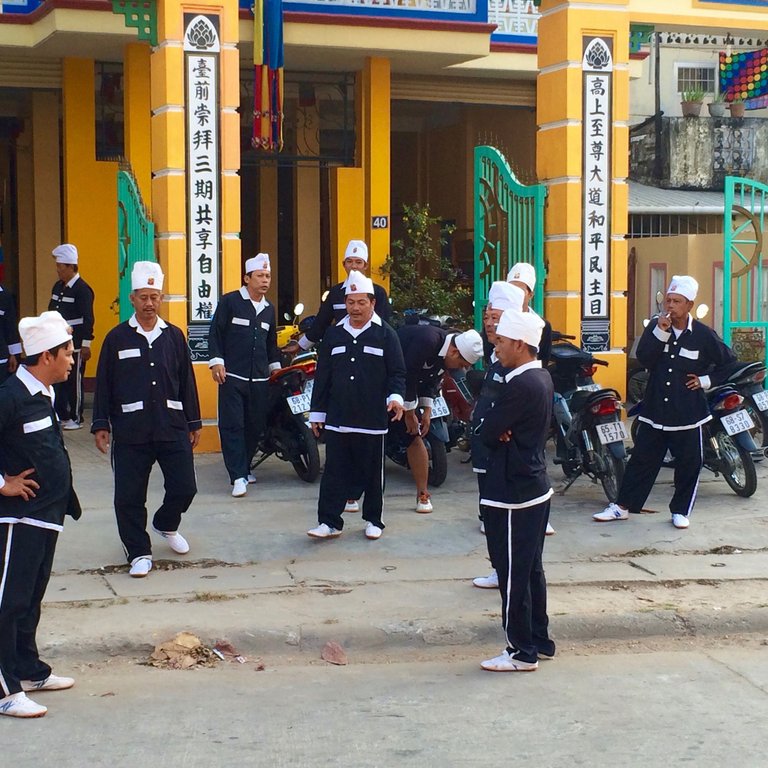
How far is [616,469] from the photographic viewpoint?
382 inches

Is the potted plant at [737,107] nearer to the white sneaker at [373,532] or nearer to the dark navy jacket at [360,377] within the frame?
the dark navy jacket at [360,377]

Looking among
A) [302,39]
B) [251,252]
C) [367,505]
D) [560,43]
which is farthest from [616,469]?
[251,252]

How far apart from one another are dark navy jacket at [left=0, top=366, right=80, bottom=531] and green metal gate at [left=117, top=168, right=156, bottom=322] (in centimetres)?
580

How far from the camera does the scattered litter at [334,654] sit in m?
6.73

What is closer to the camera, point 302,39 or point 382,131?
point 302,39

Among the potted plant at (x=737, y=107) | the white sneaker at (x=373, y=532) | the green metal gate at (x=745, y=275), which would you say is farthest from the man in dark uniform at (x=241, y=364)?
the potted plant at (x=737, y=107)

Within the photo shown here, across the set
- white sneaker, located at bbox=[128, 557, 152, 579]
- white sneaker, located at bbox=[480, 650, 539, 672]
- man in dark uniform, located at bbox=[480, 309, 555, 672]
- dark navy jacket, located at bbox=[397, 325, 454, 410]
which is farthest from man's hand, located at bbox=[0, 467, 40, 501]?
dark navy jacket, located at bbox=[397, 325, 454, 410]

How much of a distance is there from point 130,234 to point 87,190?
3975mm

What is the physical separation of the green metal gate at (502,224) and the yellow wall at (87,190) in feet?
17.1

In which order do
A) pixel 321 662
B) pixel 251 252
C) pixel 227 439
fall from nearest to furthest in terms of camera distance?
pixel 321 662
pixel 227 439
pixel 251 252

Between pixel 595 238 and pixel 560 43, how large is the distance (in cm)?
188

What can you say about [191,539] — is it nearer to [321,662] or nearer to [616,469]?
[321,662]

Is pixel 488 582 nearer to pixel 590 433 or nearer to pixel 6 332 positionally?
pixel 590 433

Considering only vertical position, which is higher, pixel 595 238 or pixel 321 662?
pixel 595 238
